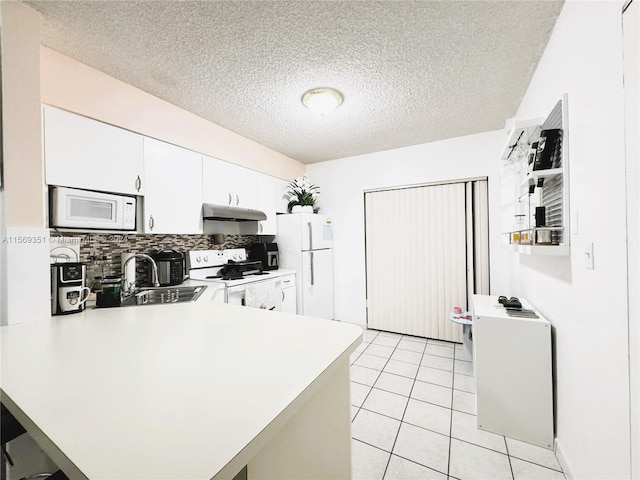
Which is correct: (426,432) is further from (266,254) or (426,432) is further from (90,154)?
(90,154)

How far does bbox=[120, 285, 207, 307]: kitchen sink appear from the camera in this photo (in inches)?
73.5

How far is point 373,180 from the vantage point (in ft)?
12.0

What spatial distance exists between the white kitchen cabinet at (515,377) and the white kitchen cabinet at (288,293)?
206cm

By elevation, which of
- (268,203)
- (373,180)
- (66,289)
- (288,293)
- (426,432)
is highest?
(373,180)

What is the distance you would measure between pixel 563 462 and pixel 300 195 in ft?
11.0

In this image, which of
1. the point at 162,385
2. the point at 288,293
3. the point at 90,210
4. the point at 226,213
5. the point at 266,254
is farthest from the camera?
the point at 266,254

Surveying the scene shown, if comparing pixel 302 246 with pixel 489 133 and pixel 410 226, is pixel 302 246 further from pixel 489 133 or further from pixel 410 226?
pixel 489 133

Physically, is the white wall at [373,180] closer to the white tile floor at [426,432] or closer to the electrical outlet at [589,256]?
the white tile floor at [426,432]

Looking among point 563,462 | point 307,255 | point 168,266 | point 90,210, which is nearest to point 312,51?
point 90,210

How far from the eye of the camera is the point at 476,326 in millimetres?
1812

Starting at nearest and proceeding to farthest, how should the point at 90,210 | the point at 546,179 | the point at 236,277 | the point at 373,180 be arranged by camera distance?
1. the point at 546,179
2. the point at 90,210
3. the point at 236,277
4. the point at 373,180

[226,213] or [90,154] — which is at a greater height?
[90,154]

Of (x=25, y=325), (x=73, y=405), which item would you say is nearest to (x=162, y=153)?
(x=25, y=325)

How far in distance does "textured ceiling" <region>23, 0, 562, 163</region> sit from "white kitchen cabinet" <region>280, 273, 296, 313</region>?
1837mm
